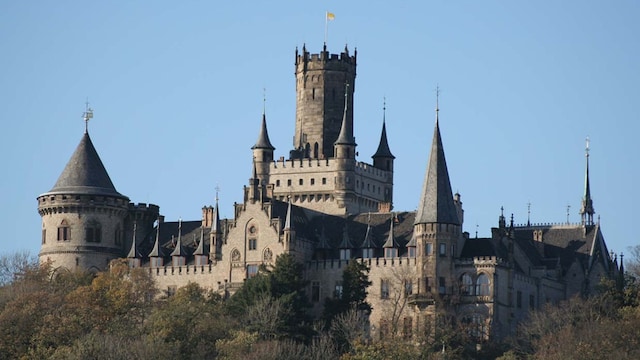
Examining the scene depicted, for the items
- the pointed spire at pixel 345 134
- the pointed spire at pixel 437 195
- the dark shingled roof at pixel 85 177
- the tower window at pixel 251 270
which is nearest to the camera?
the pointed spire at pixel 437 195

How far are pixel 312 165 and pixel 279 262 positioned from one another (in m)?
19.8

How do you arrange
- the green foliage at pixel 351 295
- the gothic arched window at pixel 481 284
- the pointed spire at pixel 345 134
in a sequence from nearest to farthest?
the green foliage at pixel 351 295, the gothic arched window at pixel 481 284, the pointed spire at pixel 345 134

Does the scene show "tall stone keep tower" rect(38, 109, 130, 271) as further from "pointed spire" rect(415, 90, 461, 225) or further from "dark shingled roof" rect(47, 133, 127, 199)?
"pointed spire" rect(415, 90, 461, 225)

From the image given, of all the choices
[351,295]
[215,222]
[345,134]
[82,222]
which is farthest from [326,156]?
[351,295]

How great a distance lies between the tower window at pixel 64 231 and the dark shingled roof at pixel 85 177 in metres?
2.15

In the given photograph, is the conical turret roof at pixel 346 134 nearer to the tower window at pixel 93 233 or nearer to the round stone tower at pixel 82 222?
the round stone tower at pixel 82 222

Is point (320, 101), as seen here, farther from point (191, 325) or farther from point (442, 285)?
point (191, 325)

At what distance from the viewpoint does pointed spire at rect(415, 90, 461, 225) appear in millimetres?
168500

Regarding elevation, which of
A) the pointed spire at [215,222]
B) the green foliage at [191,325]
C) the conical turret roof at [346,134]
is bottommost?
the green foliage at [191,325]

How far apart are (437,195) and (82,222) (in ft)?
84.3

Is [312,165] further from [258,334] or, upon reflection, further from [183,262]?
[258,334]

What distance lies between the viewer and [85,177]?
182625 mm

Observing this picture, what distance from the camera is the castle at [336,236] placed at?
16750 cm

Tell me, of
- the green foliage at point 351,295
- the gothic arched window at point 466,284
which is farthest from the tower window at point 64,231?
the gothic arched window at point 466,284
